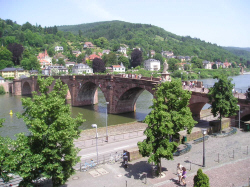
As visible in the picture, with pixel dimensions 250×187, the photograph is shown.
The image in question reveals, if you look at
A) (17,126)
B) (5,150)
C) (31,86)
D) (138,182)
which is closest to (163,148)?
(138,182)

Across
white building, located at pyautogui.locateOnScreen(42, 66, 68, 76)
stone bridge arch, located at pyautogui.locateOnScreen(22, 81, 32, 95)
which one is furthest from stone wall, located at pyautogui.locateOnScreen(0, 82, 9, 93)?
white building, located at pyautogui.locateOnScreen(42, 66, 68, 76)

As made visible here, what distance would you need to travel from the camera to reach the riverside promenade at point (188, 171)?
18234 millimetres

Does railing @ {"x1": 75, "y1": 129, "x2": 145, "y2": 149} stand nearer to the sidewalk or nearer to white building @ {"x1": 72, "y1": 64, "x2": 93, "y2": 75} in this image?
the sidewalk

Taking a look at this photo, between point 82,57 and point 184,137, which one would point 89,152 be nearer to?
point 184,137

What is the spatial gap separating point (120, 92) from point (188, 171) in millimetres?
32163

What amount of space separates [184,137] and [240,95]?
11.4m

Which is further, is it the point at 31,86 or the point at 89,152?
the point at 31,86

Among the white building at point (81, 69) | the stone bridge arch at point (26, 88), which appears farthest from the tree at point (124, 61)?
the stone bridge arch at point (26, 88)

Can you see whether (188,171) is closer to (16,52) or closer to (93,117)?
(93,117)

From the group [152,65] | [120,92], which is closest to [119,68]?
[152,65]

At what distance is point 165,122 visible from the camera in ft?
59.8

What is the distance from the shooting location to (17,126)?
44438 mm

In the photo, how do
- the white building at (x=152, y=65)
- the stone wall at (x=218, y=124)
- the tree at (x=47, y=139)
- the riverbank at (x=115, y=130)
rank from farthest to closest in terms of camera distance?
the white building at (x=152, y=65), the riverbank at (x=115, y=130), the stone wall at (x=218, y=124), the tree at (x=47, y=139)

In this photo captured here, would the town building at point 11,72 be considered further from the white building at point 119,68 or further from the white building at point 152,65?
the white building at point 152,65
